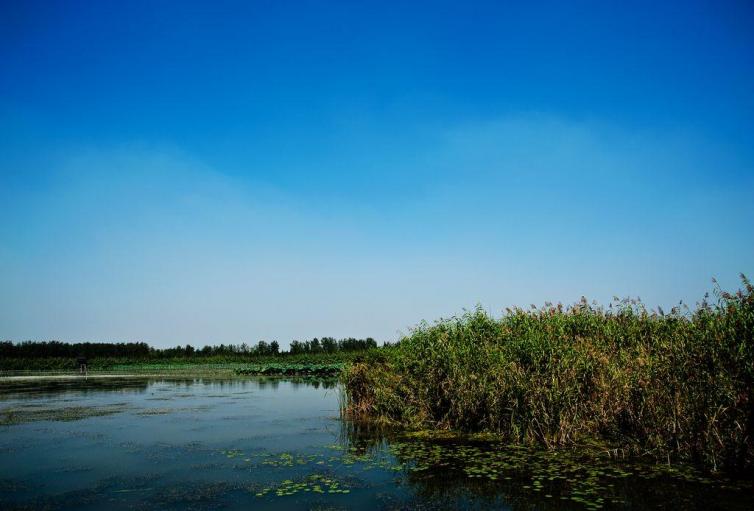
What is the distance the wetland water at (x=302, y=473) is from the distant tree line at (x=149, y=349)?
160 feet

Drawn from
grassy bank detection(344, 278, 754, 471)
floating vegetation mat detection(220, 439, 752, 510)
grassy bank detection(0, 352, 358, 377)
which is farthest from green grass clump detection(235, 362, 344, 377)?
floating vegetation mat detection(220, 439, 752, 510)

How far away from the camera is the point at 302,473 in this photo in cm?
893

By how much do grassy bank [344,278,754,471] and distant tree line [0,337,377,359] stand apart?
46.9m

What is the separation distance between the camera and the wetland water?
287 inches

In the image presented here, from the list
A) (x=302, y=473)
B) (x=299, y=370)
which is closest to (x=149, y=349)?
(x=299, y=370)

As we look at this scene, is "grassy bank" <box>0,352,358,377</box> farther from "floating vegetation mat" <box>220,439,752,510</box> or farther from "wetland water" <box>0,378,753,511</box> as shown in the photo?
"floating vegetation mat" <box>220,439,752,510</box>

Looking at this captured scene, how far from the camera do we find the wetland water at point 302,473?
23.9 ft

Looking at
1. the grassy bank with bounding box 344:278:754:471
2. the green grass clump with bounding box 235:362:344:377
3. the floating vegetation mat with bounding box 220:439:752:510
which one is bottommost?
the green grass clump with bounding box 235:362:344:377

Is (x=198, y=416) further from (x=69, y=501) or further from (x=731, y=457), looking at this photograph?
(x=731, y=457)

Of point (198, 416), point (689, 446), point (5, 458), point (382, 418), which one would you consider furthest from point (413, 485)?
point (198, 416)

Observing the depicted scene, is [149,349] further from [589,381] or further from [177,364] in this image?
[589,381]

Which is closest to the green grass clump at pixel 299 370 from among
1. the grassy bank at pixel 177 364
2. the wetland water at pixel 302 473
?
the grassy bank at pixel 177 364

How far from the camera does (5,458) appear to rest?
1017 centimetres

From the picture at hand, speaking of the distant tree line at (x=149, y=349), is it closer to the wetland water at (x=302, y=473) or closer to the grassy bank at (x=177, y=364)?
the grassy bank at (x=177, y=364)
